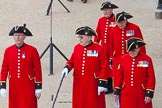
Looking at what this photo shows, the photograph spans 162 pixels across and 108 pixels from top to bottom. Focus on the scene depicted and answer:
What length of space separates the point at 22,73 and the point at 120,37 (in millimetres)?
2120

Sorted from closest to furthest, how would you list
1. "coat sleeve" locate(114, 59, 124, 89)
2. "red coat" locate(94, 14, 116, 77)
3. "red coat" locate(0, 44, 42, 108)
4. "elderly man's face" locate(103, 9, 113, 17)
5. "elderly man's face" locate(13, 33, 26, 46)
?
"coat sleeve" locate(114, 59, 124, 89), "elderly man's face" locate(13, 33, 26, 46), "red coat" locate(0, 44, 42, 108), "elderly man's face" locate(103, 9, 113, 17), "red coat" locate(94, 14, 116, 77)

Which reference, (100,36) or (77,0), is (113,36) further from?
(77,0)

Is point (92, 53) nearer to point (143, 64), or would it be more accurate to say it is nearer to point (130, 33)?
point (143, 64)

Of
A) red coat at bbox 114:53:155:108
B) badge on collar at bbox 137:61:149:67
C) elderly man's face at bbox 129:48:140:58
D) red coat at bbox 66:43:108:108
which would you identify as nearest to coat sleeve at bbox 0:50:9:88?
red coat at bbox 66:43:108:108

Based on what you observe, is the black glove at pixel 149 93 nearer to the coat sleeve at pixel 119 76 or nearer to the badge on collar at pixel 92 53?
the coat sleeve at pixel 119 76

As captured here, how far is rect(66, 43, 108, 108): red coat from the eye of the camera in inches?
368

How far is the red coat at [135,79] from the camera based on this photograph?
8.88m

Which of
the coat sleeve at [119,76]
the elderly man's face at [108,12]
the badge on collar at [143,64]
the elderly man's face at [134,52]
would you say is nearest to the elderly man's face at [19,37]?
the coat sleeve at [119,76]

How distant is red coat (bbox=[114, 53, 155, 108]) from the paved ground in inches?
76.4

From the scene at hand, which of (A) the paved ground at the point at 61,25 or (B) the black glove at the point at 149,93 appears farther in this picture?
(A) the paved ground at the point at 61,25

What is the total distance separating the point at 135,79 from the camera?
8969mm

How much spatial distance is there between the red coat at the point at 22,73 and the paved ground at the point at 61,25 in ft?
5.53

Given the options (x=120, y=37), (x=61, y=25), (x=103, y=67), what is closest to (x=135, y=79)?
(x=103, y=67)

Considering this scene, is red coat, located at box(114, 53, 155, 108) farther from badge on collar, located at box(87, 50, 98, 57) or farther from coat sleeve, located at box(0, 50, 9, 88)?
coat sleeve, located at box(0, 50, 9, 88)
